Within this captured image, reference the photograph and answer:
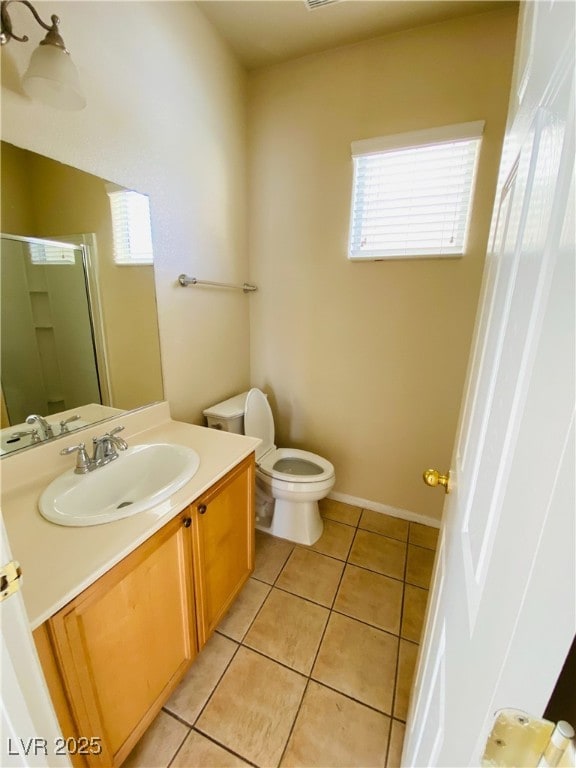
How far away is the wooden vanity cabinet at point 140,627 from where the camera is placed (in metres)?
0.72

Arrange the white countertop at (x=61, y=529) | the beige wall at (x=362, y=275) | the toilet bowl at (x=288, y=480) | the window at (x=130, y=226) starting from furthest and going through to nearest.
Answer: the toilet bowl at (x=288, y=480), the beige wall at (x=362, y=275), the window at (x=130, y=226), the white countertop at (x=61, y=529)

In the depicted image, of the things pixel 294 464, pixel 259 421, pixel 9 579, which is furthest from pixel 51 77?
pixel 294 464

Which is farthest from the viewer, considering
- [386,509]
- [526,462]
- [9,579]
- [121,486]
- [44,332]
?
[386,509]

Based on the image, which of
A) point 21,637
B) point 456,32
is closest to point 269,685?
point 21,637

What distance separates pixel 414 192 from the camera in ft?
5.61

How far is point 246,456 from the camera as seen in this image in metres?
1.34

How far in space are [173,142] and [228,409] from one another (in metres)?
1.37

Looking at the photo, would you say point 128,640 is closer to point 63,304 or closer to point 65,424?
point 65,424

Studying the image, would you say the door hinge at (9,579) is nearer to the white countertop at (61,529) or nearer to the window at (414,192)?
the white countertop at (61,529)

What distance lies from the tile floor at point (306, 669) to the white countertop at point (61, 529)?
79 centimetres

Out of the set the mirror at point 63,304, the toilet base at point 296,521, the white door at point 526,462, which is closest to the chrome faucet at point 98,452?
the mirror at point 63,304

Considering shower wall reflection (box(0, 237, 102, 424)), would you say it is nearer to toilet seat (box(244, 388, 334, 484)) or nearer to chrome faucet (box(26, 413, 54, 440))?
chrome faucet (box(26, 413, 54, 440))

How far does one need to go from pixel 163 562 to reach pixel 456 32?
2.62 metres

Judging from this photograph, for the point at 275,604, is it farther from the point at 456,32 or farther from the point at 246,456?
the point at 456,32
